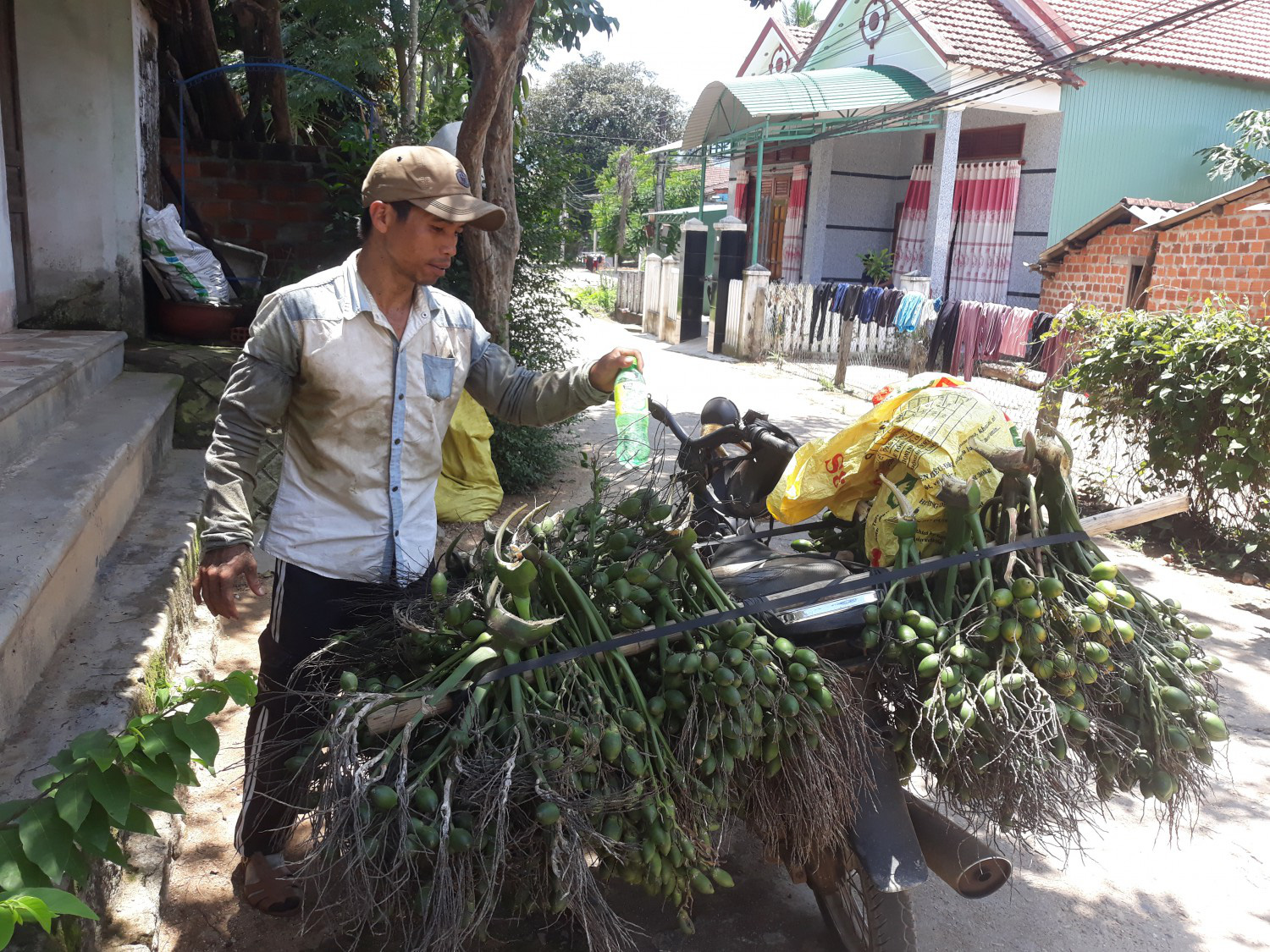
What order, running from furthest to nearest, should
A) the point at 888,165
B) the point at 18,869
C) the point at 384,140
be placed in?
the point at 888,165 → the point at 384,140 → the point at 18,869

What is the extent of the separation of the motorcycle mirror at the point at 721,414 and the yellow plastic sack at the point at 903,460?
354 mm

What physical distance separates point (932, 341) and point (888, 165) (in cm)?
793

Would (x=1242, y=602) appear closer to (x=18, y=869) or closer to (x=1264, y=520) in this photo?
(x=1264, y=520)

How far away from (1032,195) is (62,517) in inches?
576

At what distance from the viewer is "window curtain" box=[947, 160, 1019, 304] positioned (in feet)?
49.2

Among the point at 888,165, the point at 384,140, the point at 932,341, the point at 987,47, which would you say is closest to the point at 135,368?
the point at 384,140

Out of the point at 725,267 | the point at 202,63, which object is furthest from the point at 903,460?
the point at 725,267

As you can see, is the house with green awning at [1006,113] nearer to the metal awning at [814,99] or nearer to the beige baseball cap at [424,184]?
the metal awning at [814,99]

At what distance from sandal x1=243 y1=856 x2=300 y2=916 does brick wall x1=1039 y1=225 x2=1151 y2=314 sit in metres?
11.6

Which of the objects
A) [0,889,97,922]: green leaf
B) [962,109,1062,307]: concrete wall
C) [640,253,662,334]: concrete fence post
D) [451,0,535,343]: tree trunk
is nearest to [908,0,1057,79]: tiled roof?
[962,109,1062,307]: concrete wall

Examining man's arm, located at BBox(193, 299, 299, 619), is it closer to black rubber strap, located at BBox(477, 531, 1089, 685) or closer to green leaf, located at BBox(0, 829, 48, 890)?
green leaf, located at BBox(0, 829, 48, 890)

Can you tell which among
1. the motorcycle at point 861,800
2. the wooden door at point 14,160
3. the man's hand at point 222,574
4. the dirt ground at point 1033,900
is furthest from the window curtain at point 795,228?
the man's hand at point 222,574

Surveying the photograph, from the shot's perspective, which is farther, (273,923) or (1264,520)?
(1264,520)

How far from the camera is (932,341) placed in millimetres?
10695
